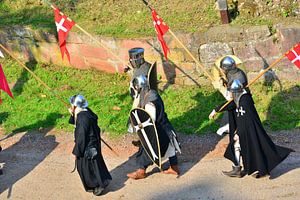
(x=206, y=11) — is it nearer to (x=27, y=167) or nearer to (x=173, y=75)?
(x=173, y=75)

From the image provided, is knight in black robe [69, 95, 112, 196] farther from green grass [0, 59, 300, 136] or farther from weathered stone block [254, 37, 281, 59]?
weathered stone block [254, 37, 281, 59]

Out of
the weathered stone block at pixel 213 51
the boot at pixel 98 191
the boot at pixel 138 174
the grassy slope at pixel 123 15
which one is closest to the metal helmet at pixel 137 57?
the boot at pixel 138 174

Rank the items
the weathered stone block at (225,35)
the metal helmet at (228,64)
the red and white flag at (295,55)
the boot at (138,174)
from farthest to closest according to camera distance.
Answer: the weathered stone block at (225,35) → the boot at (138,174) → the red and white flag at (295,55) → the metal helmet at (228,64)

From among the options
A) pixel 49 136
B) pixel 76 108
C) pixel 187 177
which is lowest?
pixel 187 177

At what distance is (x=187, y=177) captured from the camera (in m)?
9.59

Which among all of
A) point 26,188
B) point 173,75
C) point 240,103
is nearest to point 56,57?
point 173,75

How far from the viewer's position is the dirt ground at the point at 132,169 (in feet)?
29.7

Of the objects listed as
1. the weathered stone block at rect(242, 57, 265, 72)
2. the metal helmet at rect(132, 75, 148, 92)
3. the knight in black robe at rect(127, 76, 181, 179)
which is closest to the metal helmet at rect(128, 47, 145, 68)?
the knight in black robe at rect(127, 76, 181, 179)

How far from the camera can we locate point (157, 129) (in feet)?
30.0

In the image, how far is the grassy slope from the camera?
12.9 meters

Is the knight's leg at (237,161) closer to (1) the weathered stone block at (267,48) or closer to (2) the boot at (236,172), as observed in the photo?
(2) the boot at (236,172)

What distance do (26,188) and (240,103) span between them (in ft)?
12.7

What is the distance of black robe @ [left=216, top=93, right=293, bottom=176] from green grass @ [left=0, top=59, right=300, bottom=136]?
6.06 ft

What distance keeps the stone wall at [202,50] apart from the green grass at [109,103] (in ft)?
0.88
